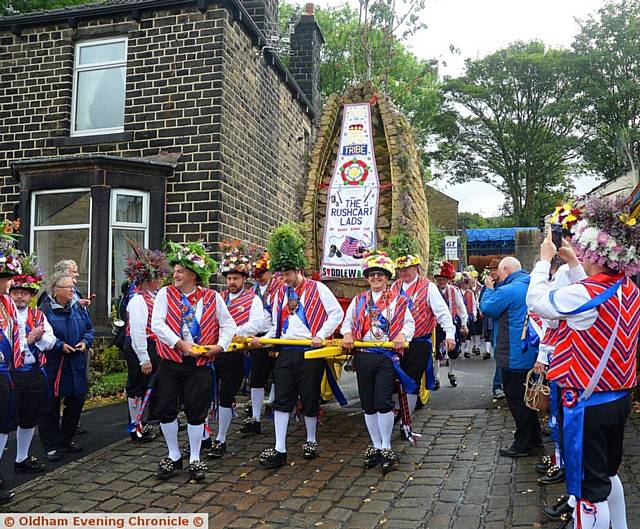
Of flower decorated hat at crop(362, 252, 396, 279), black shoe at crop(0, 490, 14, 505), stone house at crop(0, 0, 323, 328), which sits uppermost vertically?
stone house at crop(0, 0, 323, 328)

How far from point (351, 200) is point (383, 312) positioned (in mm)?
2652

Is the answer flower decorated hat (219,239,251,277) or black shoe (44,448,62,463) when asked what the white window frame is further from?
black shoe (44,448,62,463)

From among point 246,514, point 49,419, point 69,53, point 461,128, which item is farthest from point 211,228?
point 461,128

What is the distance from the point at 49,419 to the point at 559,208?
17.7 ft

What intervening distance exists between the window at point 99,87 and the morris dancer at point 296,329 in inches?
297

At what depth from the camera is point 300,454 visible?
6465 millimetres

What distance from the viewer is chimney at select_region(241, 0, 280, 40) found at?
46.8 feet

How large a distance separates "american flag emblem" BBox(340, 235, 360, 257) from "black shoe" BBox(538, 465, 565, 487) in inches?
156

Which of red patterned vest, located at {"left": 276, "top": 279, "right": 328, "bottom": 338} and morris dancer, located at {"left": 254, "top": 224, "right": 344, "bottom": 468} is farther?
red patterned vest, located at {"left": 276, "top": 279, "right": 328, "bottom": 338}

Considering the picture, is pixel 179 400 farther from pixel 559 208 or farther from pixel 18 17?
pixel 18 17

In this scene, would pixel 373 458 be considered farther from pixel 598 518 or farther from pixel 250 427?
pixel 598 518

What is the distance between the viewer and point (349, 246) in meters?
8.38

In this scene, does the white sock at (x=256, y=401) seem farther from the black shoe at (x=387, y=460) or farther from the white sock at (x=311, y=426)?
the black shoe at (x=387, y=460)

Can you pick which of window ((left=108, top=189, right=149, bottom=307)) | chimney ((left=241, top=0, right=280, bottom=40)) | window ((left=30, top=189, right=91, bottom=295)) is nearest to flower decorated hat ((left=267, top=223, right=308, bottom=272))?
window ((left=108, top=189, right=149, bottom=307))
